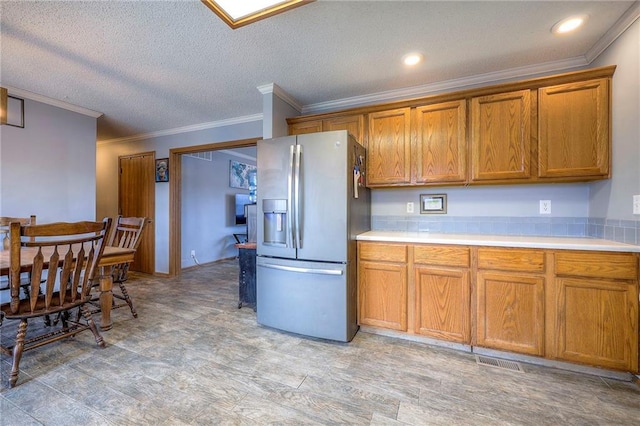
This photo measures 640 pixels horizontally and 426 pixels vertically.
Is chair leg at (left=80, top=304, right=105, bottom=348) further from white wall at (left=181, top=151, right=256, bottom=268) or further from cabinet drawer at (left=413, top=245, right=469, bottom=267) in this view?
white wall at (left=181, top=151, right=256, bottom=268)

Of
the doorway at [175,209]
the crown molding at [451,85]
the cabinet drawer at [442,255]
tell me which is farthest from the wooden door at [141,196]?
the cabinet drawer at [442,255]

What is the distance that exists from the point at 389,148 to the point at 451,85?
90 cm

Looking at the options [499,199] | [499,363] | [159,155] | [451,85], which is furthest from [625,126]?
[159,155]

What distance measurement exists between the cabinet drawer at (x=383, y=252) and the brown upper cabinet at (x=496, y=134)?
2.24 ft

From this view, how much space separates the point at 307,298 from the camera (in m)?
2.29

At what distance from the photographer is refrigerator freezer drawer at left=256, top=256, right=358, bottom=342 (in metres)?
2.21

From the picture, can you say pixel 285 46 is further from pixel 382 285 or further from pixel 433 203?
pixel 382 285

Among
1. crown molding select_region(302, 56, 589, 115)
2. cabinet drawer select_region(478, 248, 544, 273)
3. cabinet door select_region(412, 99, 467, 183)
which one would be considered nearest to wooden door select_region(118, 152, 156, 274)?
crown molding select_region(302, 56, 589, 115)

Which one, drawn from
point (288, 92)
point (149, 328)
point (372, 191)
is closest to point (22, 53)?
point (288, 92)

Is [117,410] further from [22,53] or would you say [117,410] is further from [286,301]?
[22,53]

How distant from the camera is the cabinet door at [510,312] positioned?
191cm

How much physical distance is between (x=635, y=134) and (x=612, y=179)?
1.17 feet

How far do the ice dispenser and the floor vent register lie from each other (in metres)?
1.76

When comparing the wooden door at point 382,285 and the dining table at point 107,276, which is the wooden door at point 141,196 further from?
the wooden door at point 382,285
